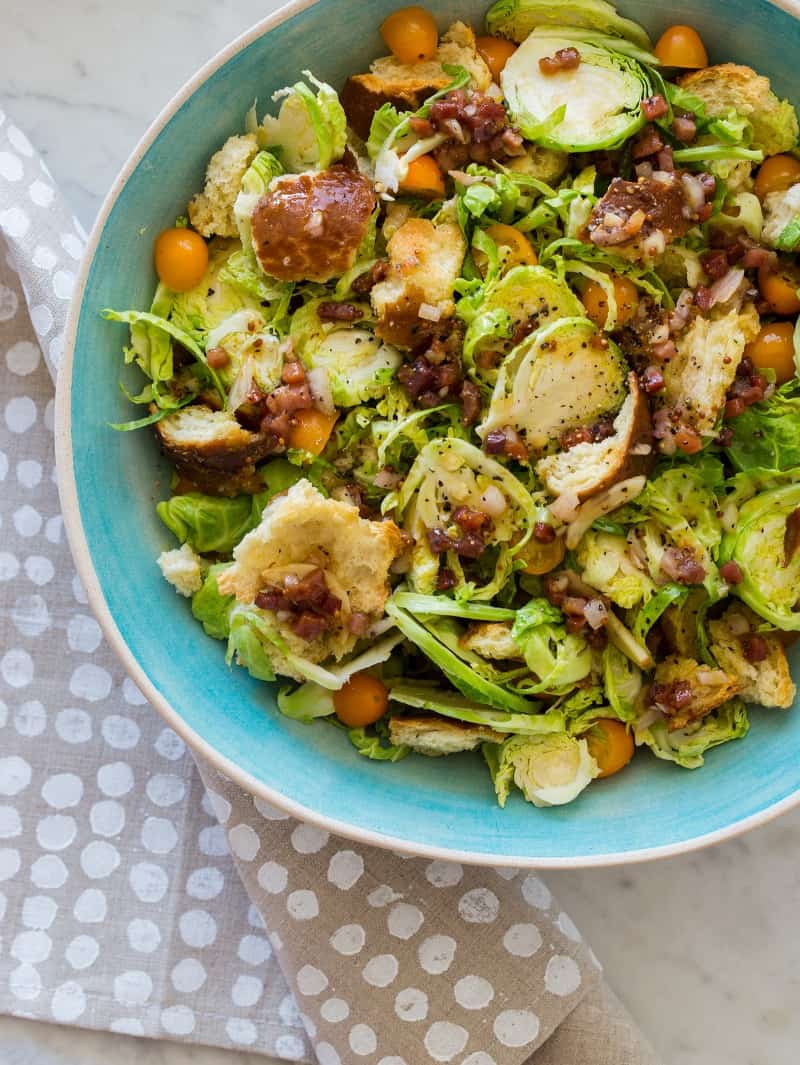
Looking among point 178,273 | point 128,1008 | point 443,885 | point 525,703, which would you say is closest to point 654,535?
point 525,703

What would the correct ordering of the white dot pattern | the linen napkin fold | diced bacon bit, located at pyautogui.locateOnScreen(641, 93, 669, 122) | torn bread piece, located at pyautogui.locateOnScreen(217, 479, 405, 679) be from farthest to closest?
A: the white dot pattern, the linen napkin fold, diced bacon bit, located at pyautogui.locateOnScreen(641, 93, 669, 122), torn bread piece, located at pyautogui.locateOnScreen(217, 479, 405, 679)

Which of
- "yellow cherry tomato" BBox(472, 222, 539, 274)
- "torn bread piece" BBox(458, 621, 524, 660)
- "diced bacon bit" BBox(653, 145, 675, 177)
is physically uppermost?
"diced bacon bit" BBox(653, 145, 675, 177)

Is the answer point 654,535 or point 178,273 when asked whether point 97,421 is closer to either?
point 178,273

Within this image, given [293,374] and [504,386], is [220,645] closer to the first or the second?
[293,374]

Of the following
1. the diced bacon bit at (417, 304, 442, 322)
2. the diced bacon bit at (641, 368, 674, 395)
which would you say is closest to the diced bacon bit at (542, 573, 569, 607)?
the diced bacon bit at (641, 368, 674, 395)

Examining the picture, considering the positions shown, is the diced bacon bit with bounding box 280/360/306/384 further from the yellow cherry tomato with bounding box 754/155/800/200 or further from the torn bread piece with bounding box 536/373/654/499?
the yellow cherry tomato with bounding box 754/155/800/200

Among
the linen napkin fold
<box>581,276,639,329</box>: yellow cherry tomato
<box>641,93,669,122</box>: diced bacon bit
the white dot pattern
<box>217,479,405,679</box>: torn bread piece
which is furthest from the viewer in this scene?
the white dot pattern
